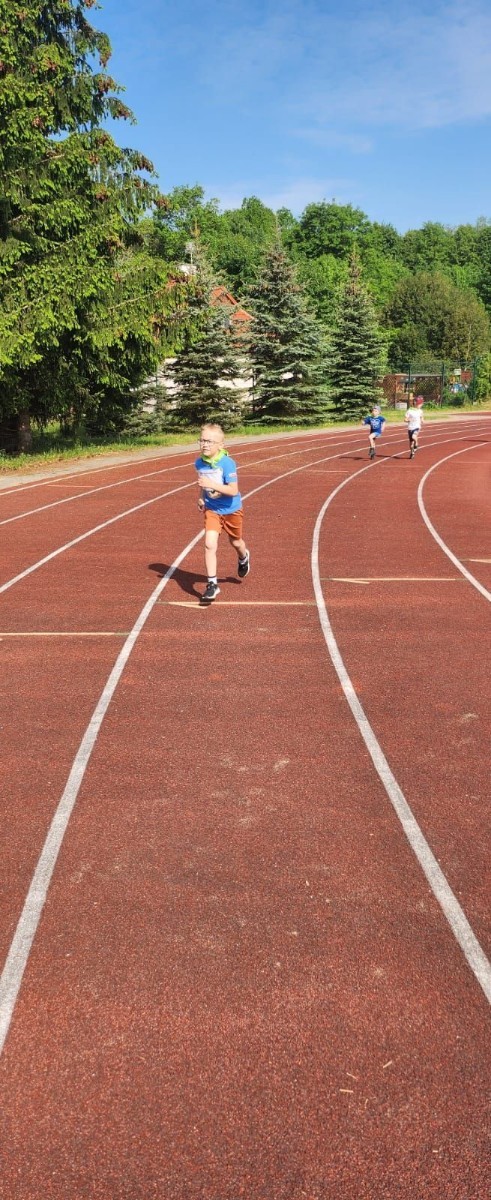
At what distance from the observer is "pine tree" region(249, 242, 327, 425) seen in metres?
36.0

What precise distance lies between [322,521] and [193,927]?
442 inches

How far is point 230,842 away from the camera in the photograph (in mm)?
4312

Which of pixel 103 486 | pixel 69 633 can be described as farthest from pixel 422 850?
pixel 103 486

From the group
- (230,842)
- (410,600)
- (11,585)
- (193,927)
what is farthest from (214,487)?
(193,927)

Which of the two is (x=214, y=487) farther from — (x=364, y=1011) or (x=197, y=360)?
(x=197, y=360)

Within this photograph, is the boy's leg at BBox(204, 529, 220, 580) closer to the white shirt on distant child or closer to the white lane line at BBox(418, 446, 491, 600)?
Result: the white lane line at BBox(418, 446, 491, 600)

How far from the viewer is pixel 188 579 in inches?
396

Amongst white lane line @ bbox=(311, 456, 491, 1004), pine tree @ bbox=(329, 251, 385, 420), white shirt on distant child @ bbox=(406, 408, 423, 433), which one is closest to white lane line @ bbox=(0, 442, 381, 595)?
white shirt on distant child @ bbox=(406, 408, 423, 433)

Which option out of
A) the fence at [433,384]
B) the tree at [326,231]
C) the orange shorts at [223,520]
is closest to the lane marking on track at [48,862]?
the orange shorts at [223,520]

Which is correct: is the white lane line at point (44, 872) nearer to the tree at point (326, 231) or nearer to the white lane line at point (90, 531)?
the white lane line at point (90, 531)

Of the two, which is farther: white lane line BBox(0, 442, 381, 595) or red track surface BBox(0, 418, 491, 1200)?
white lane line BBox(0, 442, 381, 595)

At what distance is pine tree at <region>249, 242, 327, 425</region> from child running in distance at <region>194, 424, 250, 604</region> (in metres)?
28.6

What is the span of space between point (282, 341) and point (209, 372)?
4611mm

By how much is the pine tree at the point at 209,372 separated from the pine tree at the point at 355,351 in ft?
21.9
